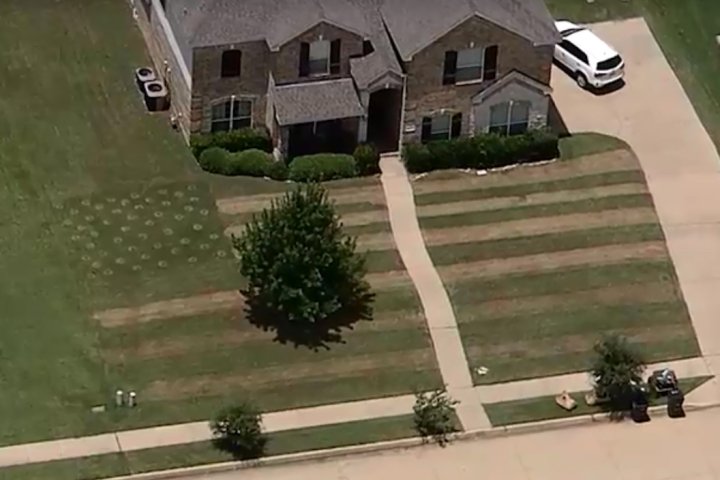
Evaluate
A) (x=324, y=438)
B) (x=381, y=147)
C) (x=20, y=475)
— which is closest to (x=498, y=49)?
(x=381, y=147)

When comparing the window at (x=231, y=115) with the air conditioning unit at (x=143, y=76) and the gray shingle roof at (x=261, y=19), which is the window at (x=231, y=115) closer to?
the gray shingle roof at (x=261, y=19)

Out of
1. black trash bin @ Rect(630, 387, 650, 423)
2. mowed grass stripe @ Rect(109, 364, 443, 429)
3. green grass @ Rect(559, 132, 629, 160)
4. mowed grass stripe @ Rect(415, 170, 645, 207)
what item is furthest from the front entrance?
black trash bin @ Rect(630, 387, 650, 423)

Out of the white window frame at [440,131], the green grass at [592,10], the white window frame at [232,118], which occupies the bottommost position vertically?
the white window frame at [440,131]

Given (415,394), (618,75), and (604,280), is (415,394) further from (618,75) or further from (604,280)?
(618,75)

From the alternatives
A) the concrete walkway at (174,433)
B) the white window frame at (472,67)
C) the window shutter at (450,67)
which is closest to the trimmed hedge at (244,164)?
the window shutter at (450,67)

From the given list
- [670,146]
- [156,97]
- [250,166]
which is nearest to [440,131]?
[250,166]

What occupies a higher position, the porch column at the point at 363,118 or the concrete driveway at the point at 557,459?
the porch column at the point at 363,118

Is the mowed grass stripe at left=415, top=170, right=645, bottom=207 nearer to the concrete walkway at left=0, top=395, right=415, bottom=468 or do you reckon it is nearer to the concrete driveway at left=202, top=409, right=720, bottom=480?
the concrete walkway at left=0, top=395, right=415, bottom=468
